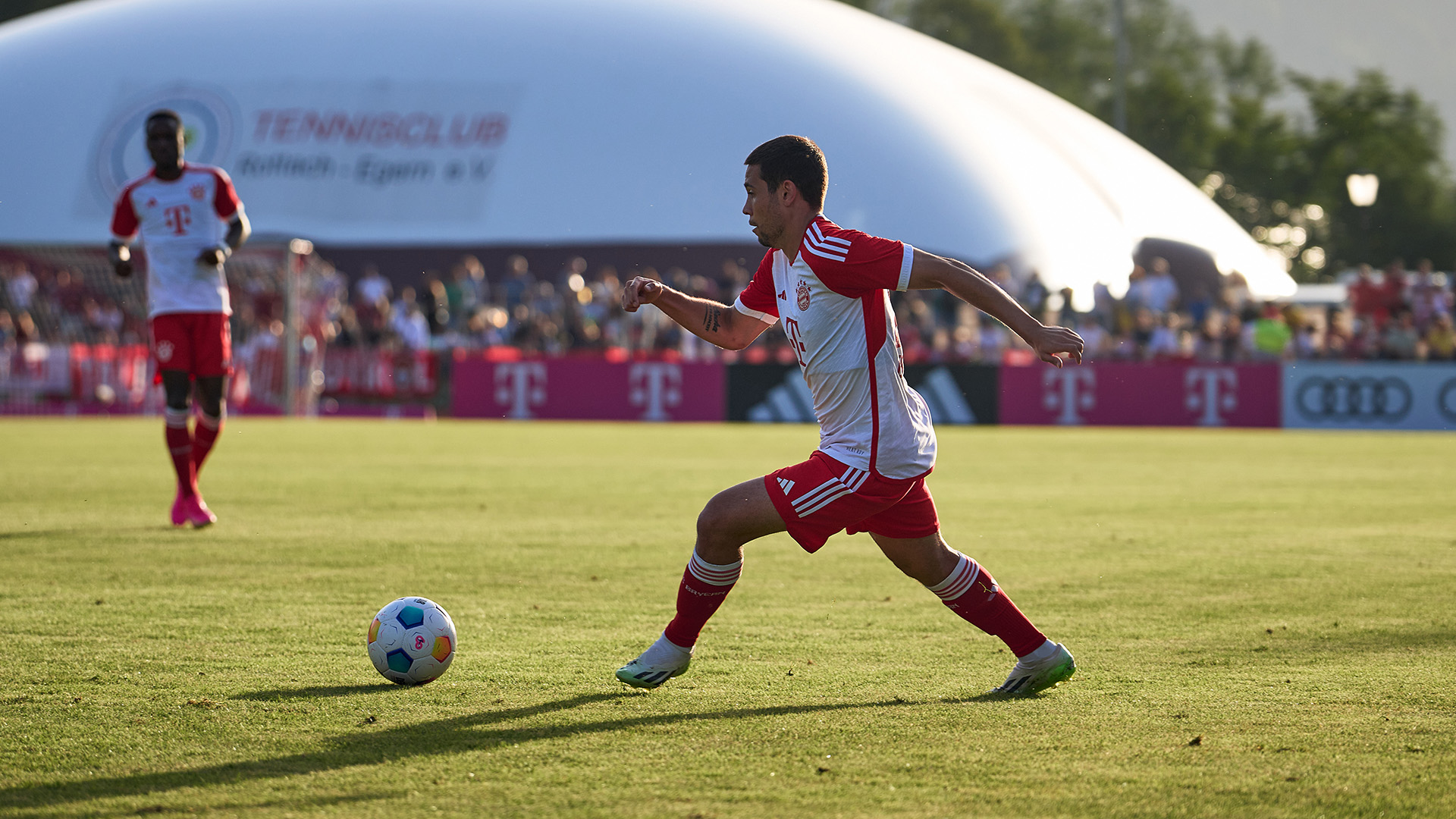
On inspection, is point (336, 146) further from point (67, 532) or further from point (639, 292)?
point (639, 292)

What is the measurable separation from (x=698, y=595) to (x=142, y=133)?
136 ft

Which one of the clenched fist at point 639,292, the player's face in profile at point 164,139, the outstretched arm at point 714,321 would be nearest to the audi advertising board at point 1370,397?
the player's face in profile at point 164,139

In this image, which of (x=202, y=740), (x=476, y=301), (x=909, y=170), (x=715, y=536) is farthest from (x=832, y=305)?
(x=909, y=170)

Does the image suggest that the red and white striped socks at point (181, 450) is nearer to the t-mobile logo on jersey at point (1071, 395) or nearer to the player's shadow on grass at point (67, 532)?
the player's shadow on grass at point (67, 532)

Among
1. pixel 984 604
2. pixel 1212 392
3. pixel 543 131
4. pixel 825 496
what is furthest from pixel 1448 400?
pixel 543 131

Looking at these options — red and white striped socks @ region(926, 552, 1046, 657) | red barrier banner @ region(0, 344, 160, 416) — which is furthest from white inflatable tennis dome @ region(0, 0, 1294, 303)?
red and white striped socks @ region(926, 552, 1046, 657)

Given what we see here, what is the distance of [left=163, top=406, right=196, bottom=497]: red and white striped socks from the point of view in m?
9.68

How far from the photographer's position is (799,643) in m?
5.94

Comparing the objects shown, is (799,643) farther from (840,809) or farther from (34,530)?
(34,530)

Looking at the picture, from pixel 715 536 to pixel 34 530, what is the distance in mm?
6033

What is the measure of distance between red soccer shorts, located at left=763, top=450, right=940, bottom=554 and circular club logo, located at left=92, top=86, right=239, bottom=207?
4006cm

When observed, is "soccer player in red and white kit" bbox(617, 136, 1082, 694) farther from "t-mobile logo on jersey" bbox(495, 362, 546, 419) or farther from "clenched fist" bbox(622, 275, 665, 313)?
"t-mobile logo on jersey" bbox(495, 362, 546, 419)

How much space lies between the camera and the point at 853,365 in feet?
15.8

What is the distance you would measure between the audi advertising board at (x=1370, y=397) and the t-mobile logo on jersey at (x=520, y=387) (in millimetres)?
11405
